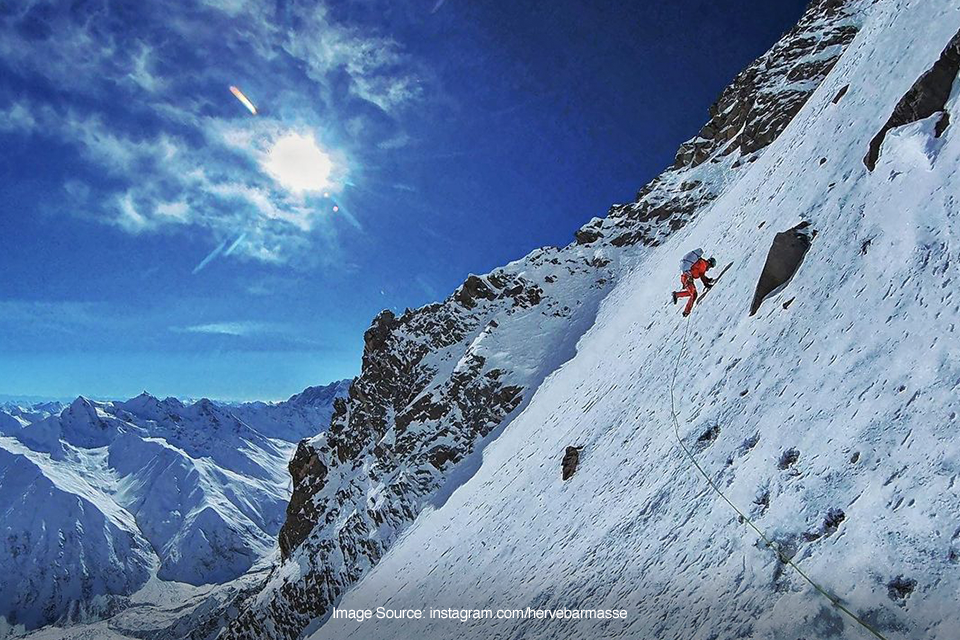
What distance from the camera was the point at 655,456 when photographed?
44.6ft

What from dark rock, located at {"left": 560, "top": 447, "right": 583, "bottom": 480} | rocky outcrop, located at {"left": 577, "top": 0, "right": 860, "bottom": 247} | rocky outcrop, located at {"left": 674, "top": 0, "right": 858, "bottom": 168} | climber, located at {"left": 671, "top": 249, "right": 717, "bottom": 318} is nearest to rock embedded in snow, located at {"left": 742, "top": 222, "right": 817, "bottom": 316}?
climber, located at {"left": 671, "top": 249, "right": 717, "bottom": 318}

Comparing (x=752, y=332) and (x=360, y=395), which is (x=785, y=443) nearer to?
(x=752, y=332)

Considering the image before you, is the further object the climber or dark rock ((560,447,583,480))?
dark rock ((560,447,583,480))

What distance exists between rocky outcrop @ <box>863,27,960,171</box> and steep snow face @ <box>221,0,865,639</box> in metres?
27.2

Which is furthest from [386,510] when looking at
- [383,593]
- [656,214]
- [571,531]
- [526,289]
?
[656,214]

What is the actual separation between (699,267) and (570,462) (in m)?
9.30

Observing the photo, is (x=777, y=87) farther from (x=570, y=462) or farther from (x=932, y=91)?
(x=570, y=462)

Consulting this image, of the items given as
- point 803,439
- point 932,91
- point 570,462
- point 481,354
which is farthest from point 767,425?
point 481,354

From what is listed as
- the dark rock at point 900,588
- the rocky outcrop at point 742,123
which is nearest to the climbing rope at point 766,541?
the dark rock at point 900,588

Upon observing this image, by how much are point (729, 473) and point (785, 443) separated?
149 centimetres

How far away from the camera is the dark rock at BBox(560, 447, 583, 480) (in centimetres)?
1898

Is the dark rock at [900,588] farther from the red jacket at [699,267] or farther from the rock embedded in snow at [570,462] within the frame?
the red jacket at [699,267]

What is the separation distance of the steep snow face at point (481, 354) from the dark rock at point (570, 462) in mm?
22508

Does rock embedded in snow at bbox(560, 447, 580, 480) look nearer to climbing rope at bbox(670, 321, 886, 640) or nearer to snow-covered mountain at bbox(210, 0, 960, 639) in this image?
snow-covered mountain at bbox(210, 0, 960, 639)
